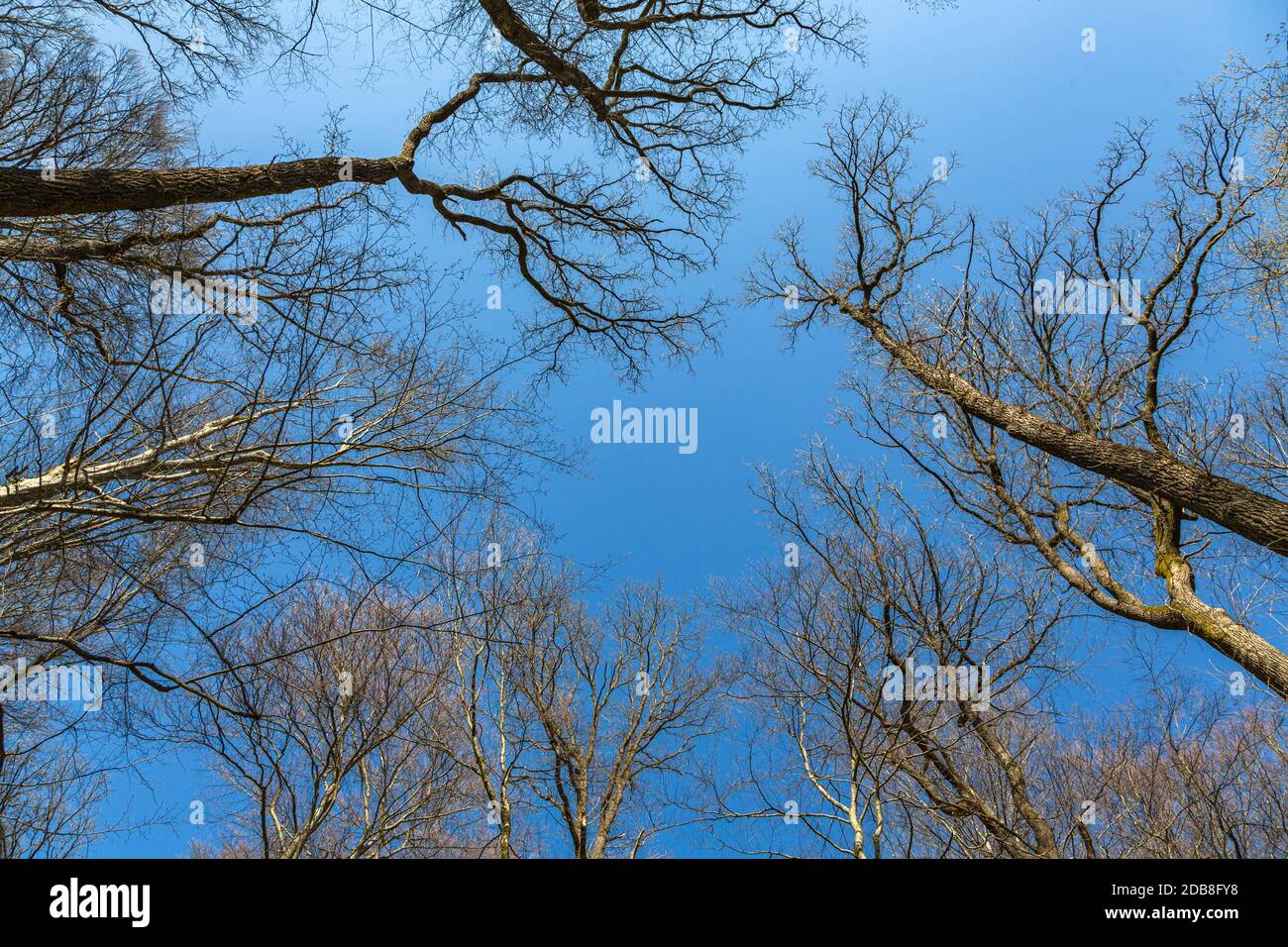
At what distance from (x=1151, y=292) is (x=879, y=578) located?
6.11 metres

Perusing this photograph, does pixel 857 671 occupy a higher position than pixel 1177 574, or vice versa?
pixel 1177 574

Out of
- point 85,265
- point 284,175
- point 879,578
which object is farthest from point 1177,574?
point 85,265

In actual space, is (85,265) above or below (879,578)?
above

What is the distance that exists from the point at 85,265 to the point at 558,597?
5.60m

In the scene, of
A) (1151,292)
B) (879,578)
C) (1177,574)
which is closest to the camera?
(879,578)

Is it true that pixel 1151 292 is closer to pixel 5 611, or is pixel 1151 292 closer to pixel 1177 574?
pixel 1177 574

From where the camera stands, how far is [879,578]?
674 cm

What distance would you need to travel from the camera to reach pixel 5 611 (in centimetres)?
473

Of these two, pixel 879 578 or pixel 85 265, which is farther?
pixel 879 578

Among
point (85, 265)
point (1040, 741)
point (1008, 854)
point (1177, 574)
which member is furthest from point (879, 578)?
point (85, 265)
